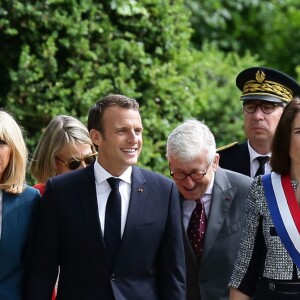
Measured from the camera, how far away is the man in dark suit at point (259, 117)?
7.92 m

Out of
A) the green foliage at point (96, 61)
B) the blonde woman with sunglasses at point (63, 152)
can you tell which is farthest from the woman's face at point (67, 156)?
the green foliage at point (96, 61)

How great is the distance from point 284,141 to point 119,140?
878mm

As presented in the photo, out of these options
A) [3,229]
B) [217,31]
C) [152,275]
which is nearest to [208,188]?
[152,275]

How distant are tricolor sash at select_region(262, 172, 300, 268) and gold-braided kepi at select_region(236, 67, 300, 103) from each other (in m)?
1.94

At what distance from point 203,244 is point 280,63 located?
9.28 m

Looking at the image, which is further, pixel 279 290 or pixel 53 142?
pixel 53 142

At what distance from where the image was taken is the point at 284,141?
241 inches

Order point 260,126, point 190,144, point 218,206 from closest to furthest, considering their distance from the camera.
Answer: point 190,144 → point 218,206 → point 260,126

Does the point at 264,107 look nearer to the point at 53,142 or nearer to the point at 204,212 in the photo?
the point at 204,212

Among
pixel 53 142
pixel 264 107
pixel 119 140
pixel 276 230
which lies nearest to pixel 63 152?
pixel 53 142

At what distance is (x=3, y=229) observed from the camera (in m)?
6.19

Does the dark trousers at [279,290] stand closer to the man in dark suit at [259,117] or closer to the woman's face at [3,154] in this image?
the woman's face at [3,154]

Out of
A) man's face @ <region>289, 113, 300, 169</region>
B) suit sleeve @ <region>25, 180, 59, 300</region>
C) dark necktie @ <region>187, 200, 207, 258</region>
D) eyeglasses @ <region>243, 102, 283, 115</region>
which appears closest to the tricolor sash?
man's face @ <region>289, 113, 300, 169</region>

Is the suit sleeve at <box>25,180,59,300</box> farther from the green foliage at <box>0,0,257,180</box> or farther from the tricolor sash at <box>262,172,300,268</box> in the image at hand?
the green foliage at <box>0,0,257,180</box>
